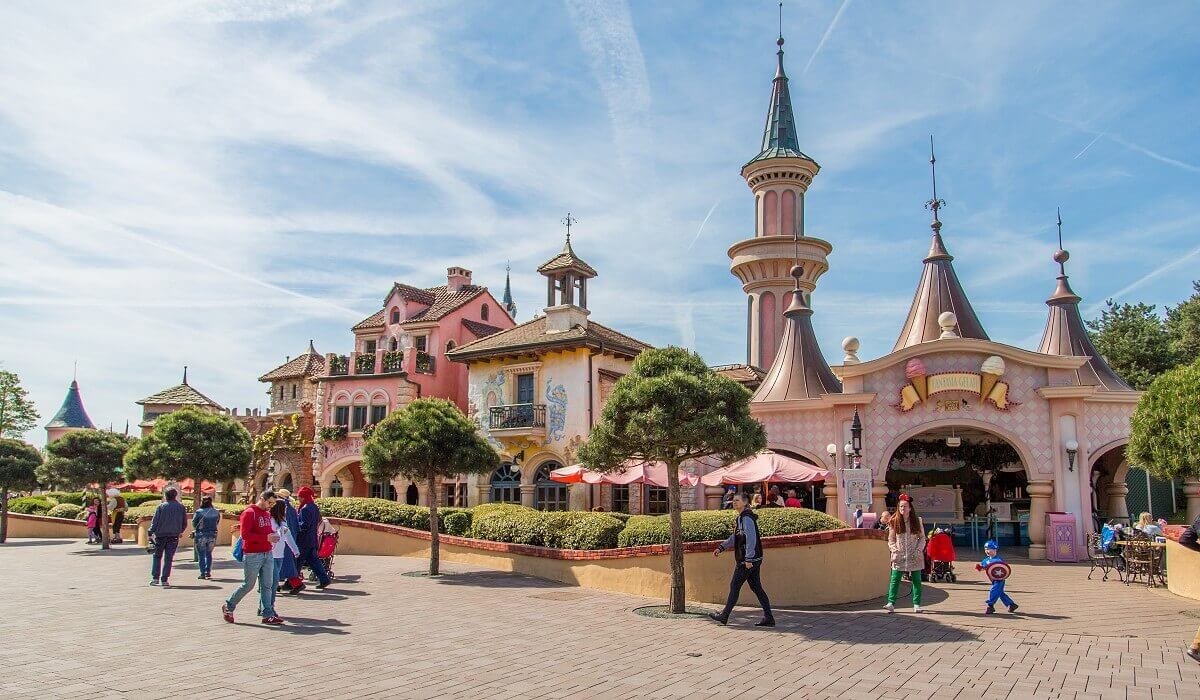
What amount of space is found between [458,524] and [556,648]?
35.1 ft

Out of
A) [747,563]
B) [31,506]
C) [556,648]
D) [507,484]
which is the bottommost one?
[556,648]

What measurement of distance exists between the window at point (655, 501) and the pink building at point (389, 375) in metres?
9.69

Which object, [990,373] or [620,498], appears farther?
[620,498]

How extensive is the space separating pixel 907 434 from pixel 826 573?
1007 centimetres

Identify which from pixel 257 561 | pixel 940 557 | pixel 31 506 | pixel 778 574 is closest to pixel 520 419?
pixel 940 557

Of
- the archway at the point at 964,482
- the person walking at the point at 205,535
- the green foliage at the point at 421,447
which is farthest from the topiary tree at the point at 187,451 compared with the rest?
the archway at the point at 964,482

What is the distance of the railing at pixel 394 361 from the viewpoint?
34.7m

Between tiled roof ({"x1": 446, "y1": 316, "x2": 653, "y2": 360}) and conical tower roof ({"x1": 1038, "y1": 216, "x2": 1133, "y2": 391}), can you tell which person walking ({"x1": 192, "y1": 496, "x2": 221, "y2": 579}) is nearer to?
tiled roof ({"x1": 446, "y1": 316, "x2": 653, "y2": 360})

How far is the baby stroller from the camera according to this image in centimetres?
1616

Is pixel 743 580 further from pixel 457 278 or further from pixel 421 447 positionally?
pixel 457 278

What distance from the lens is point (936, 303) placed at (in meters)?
26.9

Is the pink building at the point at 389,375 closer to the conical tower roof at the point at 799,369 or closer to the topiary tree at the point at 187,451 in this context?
the topiary tree at the point at 187,451

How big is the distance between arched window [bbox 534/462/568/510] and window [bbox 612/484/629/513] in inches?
67.4

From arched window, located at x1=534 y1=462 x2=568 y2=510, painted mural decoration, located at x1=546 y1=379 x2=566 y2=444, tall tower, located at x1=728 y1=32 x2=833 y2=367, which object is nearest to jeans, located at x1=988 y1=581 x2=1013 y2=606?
painted mural decoration, located at x1=546 y1=379 x2=566 y2=444
